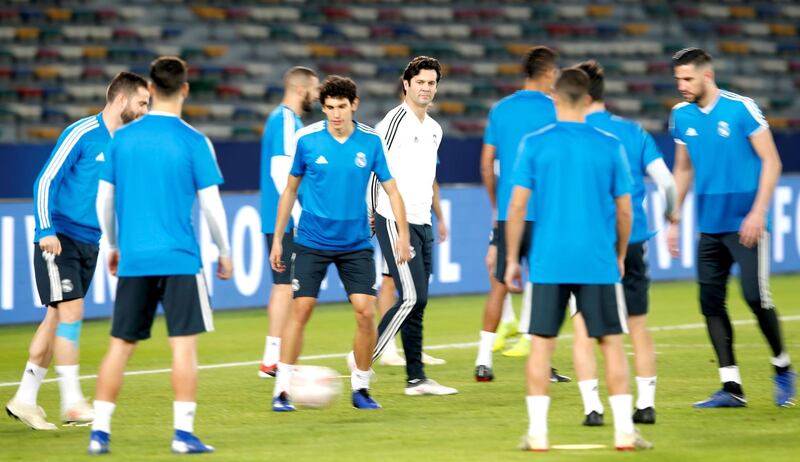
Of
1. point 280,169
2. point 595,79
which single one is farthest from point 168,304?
point 280,169

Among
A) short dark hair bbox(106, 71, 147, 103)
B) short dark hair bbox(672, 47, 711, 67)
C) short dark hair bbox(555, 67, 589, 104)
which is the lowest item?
short dark hair bbox(106, 71, 147, 103)

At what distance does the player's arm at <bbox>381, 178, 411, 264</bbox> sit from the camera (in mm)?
9047

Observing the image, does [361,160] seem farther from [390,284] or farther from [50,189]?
[390,284]

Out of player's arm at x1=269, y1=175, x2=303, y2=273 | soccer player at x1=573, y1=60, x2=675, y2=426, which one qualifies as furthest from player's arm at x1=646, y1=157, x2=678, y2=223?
player's arm at x1=269, y1=175, x2=303, y2=273

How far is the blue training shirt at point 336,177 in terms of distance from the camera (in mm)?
9133

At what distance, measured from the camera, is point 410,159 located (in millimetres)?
10086

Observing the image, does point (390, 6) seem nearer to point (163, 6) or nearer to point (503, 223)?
point (163, 6)

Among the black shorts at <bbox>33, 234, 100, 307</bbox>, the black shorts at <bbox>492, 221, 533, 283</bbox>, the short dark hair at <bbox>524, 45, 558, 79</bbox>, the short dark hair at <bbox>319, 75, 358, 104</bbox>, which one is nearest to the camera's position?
the black shorts at <bbox>33, 234, 100, 307</bbox>

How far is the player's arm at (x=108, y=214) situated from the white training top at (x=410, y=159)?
2825 mm

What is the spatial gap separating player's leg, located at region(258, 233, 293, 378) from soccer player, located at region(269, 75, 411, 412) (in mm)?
1623

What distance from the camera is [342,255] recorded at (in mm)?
9289

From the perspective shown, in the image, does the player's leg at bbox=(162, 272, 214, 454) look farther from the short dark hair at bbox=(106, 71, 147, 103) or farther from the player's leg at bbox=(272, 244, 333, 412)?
the player's leg at bbox=(272, 244, 333, 412)

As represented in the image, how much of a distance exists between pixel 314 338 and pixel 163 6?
13453mm

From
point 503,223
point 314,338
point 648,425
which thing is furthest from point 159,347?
point 648,425
